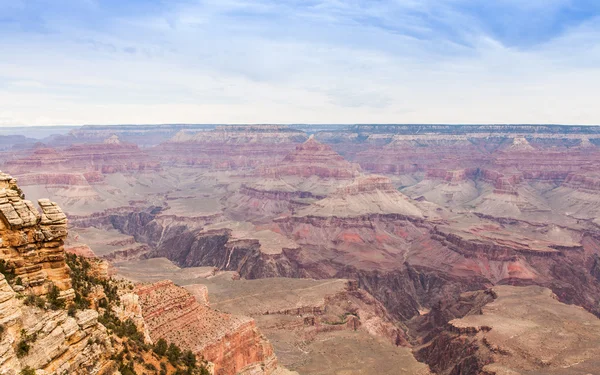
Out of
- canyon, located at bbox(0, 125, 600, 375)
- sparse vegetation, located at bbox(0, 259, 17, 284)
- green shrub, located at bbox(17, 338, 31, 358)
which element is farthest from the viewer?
Answer: canyon, located at bbox(0, 125, 600, 375)

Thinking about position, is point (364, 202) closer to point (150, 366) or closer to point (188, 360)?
point (188, 360)

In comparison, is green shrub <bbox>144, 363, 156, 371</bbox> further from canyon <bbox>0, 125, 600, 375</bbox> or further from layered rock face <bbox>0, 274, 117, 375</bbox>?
canyon <bbox>0, 125, 600, 375</bbox>

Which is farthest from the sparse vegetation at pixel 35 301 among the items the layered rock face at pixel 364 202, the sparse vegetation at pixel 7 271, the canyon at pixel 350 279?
the layered rock face at pixel 364 202

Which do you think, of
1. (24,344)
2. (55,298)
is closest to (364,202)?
(55,298)

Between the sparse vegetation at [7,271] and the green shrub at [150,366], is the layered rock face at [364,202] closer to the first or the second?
the green shrub at [150,366]

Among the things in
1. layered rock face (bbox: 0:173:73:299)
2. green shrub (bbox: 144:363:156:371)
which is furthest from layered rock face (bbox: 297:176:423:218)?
layered rock face (bbox: 0:173:73:299)
